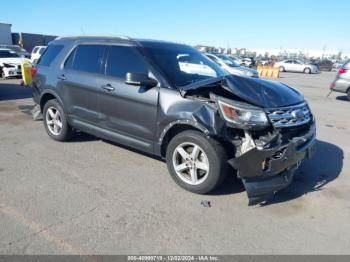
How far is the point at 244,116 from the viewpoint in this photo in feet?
12.1

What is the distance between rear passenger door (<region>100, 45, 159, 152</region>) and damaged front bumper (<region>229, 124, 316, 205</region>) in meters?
1.39

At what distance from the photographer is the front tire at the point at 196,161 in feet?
12.5

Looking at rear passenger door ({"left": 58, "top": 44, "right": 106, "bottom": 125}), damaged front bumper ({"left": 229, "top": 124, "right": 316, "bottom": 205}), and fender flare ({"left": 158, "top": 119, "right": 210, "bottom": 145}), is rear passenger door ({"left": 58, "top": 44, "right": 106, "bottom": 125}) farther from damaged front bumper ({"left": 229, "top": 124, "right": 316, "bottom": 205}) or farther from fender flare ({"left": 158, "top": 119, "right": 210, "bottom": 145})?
damaged front bumper ({"left": 229, "top": 124, "right": 316, "bottom": 205})

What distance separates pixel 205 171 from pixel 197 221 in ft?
2.40

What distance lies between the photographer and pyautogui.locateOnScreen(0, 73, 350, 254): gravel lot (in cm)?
308

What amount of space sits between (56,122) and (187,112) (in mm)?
3097

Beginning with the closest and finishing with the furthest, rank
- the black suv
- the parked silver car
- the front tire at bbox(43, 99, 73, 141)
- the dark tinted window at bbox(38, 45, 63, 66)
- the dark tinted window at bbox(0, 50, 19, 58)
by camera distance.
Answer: the black suv → the front tire at bbox(43, 99, 73, 141) → the dark tinted window at bbox(38, 45, 63, 66) → the parked silver car → the dark tinted window at bbox(0, 50, 19, 58)

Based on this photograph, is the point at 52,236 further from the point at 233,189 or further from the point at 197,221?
the point at 233,189

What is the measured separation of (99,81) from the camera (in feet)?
16.4

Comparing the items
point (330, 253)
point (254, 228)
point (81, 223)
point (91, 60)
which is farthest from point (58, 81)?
point (330, 253)

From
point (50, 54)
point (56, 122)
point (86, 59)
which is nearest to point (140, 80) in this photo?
point (86, 59)

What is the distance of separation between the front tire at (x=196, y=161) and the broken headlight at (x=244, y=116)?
0.35m

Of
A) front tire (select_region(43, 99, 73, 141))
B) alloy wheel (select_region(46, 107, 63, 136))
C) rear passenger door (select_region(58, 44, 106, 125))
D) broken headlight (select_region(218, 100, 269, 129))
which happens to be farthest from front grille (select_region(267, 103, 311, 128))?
alloy wheel (select_region(46, 107, 63, 136))

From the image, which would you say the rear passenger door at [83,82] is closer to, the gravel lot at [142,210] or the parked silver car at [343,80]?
the gravel lot at [142,210]
